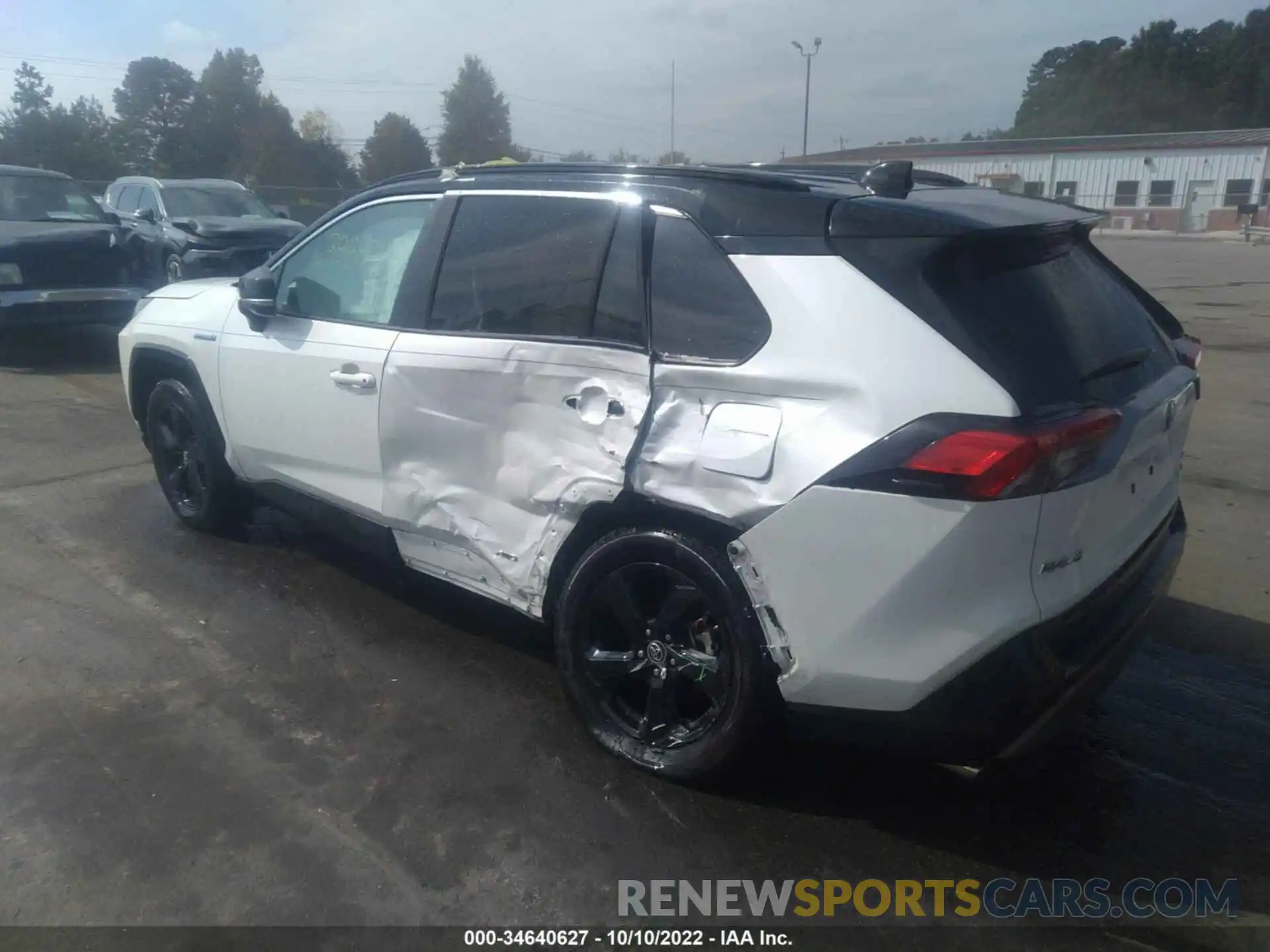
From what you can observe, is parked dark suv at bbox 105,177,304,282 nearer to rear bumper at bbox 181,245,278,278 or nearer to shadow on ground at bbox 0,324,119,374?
rear bumper at bbox 181,245,278,278

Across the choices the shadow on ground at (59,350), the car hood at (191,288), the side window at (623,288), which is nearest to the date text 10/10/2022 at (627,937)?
the side window at (623,288)

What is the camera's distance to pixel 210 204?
13945mm

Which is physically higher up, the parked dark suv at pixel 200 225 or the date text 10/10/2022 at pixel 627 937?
the parked dark suv at pixel 200 225

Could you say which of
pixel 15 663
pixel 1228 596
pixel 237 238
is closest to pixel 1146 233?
pixel 237 238

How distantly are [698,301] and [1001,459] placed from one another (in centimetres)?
102

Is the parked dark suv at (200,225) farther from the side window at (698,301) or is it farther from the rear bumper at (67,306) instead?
the side window at (698,301)

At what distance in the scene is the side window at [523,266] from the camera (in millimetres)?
3207

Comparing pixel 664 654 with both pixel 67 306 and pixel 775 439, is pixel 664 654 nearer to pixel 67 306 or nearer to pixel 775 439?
pixel 775 439

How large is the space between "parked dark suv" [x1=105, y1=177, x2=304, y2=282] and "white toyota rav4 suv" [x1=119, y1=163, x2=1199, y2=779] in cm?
928

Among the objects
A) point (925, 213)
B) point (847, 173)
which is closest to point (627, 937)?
point (925, 213)

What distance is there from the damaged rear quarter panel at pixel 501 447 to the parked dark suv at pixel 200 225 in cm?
918

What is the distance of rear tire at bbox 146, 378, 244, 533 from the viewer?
477 cm

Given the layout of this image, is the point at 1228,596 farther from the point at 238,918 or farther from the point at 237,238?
the point at 237,238

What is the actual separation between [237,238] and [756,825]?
39.3 feet
